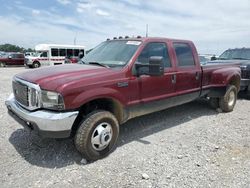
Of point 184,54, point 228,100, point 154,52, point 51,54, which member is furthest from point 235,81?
point 51,54

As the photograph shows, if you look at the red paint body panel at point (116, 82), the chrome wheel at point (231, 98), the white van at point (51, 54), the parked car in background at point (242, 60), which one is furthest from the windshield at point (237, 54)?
the white van at point (51, 54)

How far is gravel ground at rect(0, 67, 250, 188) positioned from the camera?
3.39 meters

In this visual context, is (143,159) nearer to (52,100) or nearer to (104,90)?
(104,90)

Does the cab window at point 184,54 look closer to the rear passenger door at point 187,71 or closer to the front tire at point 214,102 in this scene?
the rear passenger door at point 187,71

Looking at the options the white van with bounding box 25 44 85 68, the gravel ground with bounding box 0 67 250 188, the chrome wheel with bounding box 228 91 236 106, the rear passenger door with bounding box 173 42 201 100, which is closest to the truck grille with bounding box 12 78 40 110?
the gravel ground with bounding box 0 67 250 188

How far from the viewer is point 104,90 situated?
390cm

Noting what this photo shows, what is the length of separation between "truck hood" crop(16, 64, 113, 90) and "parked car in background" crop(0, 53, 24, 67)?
27.9 metres

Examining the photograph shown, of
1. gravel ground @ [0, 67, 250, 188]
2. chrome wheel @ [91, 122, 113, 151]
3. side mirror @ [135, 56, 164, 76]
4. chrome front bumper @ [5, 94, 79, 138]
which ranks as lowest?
gravel ground @ [0, 67, 250, 188]

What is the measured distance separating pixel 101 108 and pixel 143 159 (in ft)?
3.49

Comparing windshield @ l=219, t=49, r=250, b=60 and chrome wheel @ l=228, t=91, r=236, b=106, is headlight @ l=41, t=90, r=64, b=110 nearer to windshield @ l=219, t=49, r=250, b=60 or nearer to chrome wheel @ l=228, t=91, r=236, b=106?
chrome wheel @ l=228, t=91, r=236, b=106

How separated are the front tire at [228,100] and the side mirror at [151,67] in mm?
3185

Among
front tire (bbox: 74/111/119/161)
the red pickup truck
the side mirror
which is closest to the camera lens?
the red pickup truck

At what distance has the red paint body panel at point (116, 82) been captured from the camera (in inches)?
141

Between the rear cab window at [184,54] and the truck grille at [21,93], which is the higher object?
the rear cab window at [184,54]
